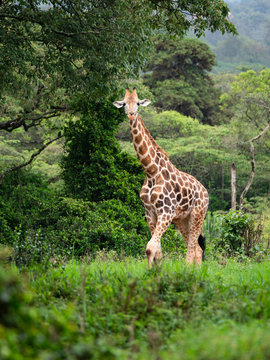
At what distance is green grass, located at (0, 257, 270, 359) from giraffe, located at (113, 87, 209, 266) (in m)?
1.80

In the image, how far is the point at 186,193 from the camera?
7.64m

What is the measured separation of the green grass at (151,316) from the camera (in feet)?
8.07

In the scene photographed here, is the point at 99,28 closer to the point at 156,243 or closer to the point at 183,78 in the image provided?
the point at 156,243

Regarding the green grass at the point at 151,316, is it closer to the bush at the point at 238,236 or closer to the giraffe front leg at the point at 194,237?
the giraffe front leg at the point at 194,237

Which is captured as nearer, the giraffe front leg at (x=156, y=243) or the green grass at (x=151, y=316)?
the green grass at (x=151, y=316)

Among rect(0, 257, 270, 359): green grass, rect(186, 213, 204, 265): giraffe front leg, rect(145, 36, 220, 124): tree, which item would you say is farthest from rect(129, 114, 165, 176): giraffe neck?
rect(145, 36, 220, 124): tree

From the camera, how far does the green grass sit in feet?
8.07

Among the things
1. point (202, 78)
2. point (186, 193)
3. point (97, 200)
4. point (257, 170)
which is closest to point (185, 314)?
point (186, 193)

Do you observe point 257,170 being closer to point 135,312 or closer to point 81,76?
point 81,76

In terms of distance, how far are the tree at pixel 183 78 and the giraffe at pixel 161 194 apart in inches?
1096

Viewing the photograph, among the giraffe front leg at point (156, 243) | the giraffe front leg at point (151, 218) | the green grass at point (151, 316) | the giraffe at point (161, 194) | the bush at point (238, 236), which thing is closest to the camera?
the green grass at point (151, 316)

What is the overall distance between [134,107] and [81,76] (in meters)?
4.49

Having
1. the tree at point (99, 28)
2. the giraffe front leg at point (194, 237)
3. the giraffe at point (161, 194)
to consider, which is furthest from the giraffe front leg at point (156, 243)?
the tree at point (99, 28)

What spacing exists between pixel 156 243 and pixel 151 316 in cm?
304
